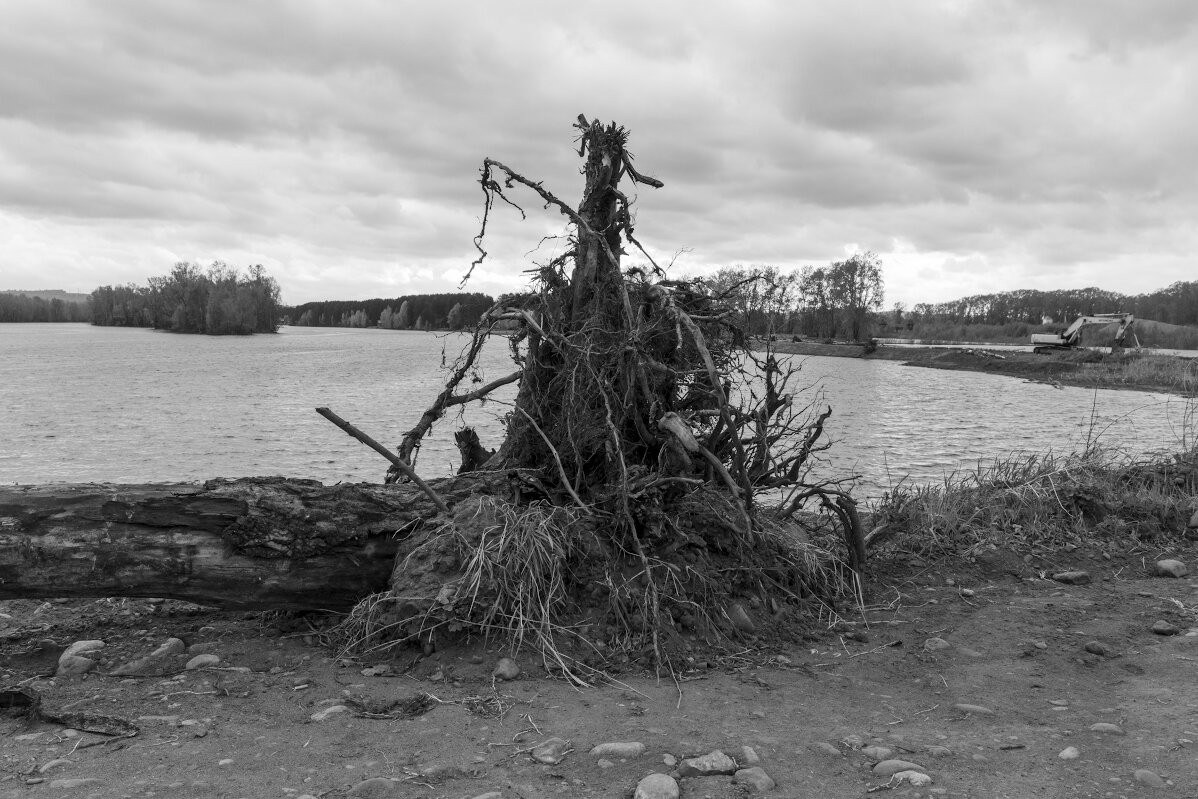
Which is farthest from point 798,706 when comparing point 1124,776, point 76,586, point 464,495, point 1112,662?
point 76,586

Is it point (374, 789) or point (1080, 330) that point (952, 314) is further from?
point (374, 789)

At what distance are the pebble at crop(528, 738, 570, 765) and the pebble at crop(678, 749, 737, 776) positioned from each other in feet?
1.60

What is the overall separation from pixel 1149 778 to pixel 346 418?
71.9 feet

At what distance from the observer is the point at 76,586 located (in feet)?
14.6

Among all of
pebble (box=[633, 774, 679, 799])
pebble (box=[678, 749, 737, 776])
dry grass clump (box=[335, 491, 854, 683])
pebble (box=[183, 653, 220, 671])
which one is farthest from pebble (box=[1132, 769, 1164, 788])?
pebble (box=[183, 653, 220, 671])

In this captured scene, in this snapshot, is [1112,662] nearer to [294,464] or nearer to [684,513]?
[684,513]

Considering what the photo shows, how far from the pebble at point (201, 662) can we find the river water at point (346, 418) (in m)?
2.47

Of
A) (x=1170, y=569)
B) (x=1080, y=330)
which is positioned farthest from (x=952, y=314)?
(x=1170, y=569)

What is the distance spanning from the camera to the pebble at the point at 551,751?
332 cm

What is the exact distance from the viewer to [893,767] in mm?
3191

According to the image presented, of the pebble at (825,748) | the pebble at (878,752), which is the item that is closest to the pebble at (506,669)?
the pebble at (825,748)

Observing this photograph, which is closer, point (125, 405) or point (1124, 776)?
point (1124, 776)

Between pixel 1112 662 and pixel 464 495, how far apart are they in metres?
3.84

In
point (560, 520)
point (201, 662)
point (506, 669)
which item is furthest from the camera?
point (560, 520)
